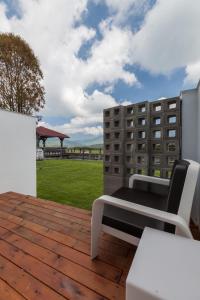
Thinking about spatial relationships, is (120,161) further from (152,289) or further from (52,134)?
(52,134)

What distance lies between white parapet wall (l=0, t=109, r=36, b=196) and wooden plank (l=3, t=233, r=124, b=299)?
6.04ft

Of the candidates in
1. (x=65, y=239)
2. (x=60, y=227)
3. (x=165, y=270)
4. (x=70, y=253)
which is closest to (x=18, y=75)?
(x=60, y=227)

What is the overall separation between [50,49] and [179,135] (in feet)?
17.7

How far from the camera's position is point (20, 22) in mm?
5312

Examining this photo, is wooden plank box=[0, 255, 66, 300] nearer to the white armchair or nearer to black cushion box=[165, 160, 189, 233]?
the white armchair

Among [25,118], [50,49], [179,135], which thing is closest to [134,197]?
[179,135]

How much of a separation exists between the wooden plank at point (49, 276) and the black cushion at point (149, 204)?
17.2 inches

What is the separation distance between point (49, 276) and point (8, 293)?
0.25 m

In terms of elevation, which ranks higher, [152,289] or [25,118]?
[25,118]

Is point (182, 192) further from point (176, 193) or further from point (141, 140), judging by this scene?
point (141, 140)

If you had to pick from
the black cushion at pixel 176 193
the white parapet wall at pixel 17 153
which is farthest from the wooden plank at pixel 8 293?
the white parapet wall at pixel 17 153

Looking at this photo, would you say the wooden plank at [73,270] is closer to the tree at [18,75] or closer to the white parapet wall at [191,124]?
the white parapet wall at [191,124]

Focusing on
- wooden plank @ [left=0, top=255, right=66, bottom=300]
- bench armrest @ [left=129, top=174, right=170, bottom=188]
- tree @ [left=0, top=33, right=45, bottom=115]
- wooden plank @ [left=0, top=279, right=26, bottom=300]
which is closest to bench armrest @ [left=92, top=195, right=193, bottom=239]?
wooden plank @ [left=0, top=255, right=66, bottom=300]

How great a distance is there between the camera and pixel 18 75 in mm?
9344
